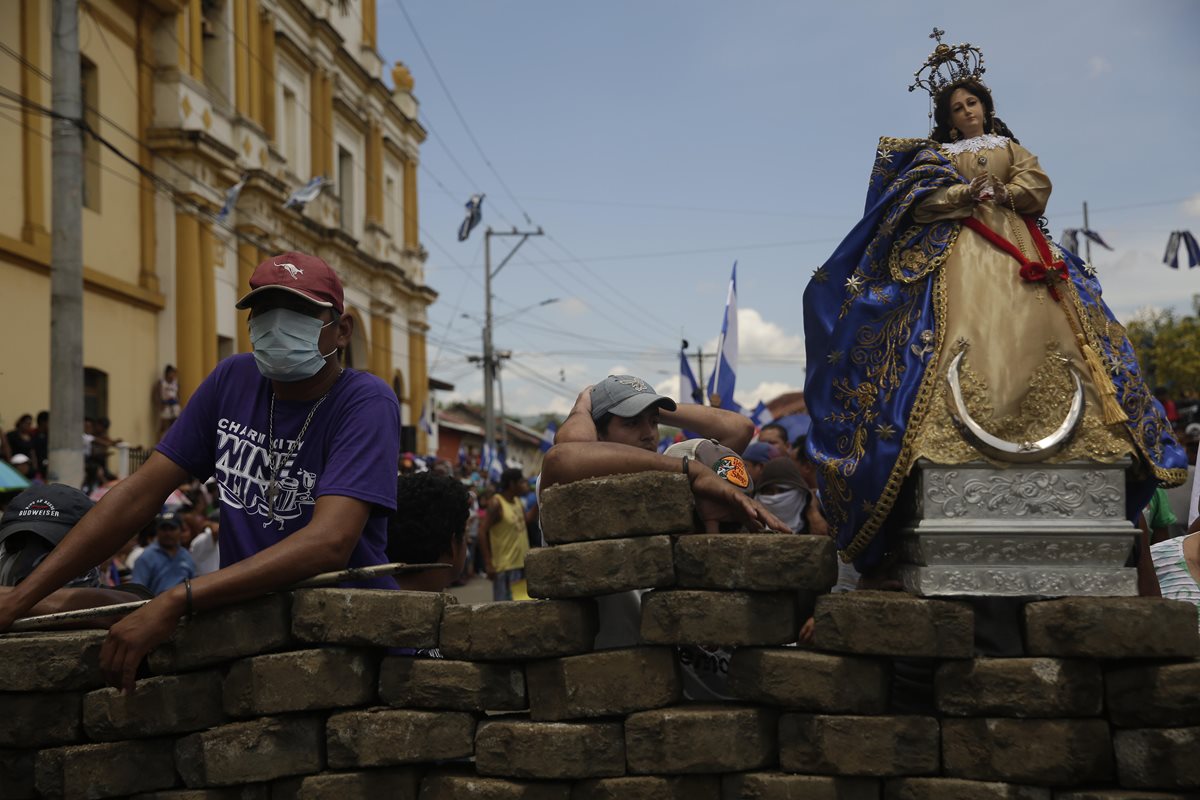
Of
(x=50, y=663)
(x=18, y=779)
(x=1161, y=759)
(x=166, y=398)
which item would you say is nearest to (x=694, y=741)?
(x=1161, y=759)

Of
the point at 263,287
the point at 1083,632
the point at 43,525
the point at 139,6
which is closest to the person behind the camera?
the point at 1083,632

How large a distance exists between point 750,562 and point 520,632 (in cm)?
64

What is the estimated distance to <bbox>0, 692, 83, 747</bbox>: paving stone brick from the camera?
3.42 m

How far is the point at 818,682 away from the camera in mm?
3242

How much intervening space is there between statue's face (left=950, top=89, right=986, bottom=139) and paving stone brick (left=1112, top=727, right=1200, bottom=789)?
2.15m

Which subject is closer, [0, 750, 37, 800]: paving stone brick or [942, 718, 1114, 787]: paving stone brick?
[942, 718, 1114, 787]: paving stone brick

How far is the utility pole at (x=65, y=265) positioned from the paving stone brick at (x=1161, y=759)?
930cm

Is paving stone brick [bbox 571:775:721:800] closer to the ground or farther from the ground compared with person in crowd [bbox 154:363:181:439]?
closer to the ground

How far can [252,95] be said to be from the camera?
82.8 ft

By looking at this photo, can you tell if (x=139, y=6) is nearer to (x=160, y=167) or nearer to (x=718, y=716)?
(x=160, y=167)

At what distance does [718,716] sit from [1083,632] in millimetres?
968

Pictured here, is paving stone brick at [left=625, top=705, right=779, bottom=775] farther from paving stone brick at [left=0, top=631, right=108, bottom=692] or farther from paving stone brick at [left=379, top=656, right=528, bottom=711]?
paving stone brick at [left=0, top=631, right=108, bottom=692]

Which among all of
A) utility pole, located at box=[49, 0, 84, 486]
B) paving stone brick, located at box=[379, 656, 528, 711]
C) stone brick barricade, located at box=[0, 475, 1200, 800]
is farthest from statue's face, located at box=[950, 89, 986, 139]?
utility pole, located at box=[49, 0, 84, 486]

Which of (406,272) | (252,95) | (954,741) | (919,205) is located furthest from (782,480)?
(406,272)
